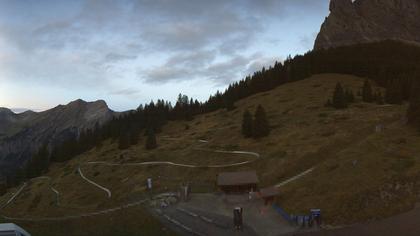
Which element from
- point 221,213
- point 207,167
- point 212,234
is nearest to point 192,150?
point 207,167

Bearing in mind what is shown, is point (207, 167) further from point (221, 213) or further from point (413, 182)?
point (413, 182)

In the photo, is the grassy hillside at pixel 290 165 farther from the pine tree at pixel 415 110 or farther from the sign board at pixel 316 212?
the pine tree at pixel 415 110

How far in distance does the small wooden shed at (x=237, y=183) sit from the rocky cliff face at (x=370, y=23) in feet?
438

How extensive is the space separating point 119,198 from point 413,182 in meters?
43.1

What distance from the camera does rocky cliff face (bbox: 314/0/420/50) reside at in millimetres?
175250

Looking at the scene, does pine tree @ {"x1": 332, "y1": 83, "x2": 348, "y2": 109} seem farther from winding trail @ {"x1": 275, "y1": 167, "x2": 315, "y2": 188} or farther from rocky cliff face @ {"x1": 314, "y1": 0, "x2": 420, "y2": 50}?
rocky cliff face @ {"x1": 314, "y1": 0, "x2": 420, "y2": 50}

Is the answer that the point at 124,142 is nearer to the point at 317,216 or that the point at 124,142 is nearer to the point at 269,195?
the point at 269,195

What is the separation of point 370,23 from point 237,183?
484 feet

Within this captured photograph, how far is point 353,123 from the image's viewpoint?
81.1 metres

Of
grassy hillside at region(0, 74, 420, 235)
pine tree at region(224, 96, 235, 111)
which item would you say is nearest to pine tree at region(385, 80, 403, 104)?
grassy hillside at region(0, 74, 420, 235)

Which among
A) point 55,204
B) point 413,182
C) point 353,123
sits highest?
point 353,123

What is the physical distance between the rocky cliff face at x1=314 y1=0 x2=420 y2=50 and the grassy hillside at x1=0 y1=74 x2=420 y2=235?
5982cm

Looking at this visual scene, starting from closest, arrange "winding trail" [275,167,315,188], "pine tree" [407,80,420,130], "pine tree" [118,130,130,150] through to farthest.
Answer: "winding trail" [275,167,315,188] < "pine tree" [407,80,420,130] < "pine tree" [118,130,130,150]

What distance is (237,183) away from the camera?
186 ft
